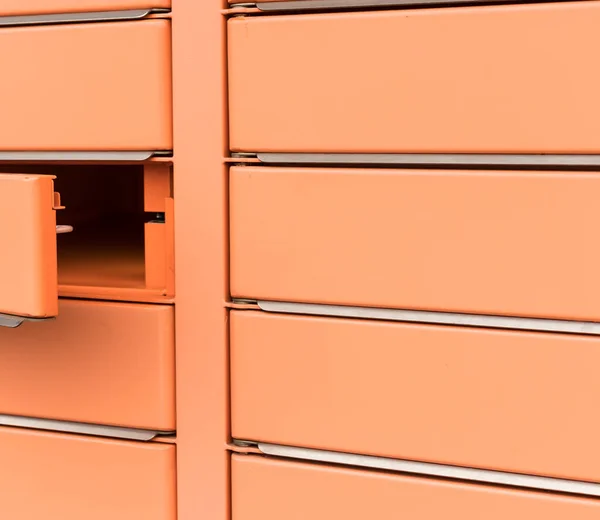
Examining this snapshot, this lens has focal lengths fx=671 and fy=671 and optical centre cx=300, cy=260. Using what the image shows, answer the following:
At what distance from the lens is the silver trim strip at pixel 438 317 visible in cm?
72

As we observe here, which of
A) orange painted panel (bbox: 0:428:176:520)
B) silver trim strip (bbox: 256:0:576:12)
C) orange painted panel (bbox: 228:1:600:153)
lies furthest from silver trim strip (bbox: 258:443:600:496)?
silver trim strip (bbox: 256:0:576:12)

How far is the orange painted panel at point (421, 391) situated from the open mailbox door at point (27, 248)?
0.78ft

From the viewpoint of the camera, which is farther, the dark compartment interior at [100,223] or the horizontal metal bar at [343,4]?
the dark compartment interior at [100,223]

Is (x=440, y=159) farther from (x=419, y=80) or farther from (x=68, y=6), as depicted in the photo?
(x=68, y=6)

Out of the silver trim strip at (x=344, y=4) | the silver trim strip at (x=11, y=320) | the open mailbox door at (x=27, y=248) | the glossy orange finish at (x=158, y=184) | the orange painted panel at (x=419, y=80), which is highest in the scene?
the silver trim strip at (x=344, y=4)

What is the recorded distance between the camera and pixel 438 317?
750mm

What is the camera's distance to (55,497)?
0.87 m

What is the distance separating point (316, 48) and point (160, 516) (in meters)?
0.60

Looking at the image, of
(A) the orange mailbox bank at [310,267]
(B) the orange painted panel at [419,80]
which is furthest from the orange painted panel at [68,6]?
(B) the orange painted panel at [419,80]

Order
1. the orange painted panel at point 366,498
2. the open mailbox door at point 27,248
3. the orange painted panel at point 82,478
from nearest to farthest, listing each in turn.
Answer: the open mailbox door at point 27,248 < the orange painted panel at point 366,498 < the orange painted panel at point 82,478

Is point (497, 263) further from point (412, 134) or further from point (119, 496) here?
point (119, 496)

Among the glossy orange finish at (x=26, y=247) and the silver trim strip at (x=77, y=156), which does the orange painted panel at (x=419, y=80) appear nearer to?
the silver trim strip at (x=77, y=156)

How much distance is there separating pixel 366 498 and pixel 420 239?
0.31 m

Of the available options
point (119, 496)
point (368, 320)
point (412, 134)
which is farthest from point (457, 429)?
point (119, 496)
